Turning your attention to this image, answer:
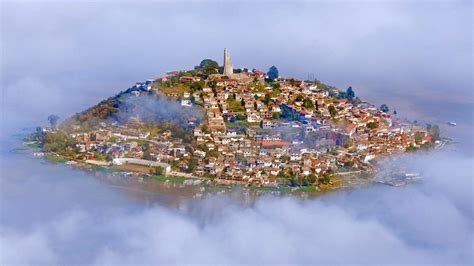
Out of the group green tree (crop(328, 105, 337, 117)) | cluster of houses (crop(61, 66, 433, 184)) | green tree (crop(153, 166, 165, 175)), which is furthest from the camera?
green tree (crop(328, 105, 337, 117))

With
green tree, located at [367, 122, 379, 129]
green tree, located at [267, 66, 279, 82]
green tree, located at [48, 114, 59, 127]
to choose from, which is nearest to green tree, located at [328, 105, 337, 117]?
green tree, located at [367, 122, 379, 129]

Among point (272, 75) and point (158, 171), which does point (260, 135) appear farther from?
point (272, 75)

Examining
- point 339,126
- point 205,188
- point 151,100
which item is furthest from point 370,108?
point 205,188

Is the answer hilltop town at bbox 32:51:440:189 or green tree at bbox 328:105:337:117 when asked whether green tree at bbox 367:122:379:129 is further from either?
green tree at bbox 328:105:337:117

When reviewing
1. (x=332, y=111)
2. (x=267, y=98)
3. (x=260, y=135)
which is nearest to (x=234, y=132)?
(x=260, y=135)

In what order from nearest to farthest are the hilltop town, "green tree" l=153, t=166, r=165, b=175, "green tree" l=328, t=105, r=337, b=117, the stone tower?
"green tree" l=153, t=166, r=165, b=175 → the hilltop town → "green tree" l=328, t=105, r=337, b=117 → the stone tower

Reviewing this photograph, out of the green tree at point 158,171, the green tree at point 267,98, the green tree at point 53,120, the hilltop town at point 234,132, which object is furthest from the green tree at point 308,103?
the green tree at point 53,120

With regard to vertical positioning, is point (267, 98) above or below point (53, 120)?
above

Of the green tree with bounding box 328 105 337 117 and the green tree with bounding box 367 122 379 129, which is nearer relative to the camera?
the green tree with bounding box 367 122 379 129
